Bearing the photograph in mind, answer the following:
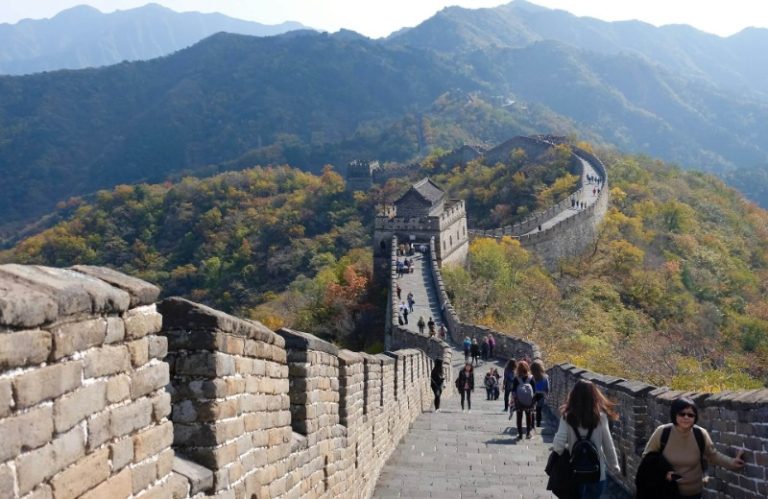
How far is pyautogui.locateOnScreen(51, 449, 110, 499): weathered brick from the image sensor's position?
2592 millimetres

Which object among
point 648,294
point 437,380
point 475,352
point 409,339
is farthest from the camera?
point 648,294

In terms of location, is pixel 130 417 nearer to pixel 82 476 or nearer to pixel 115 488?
pixel 115 488

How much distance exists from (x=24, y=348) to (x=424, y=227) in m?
39.5

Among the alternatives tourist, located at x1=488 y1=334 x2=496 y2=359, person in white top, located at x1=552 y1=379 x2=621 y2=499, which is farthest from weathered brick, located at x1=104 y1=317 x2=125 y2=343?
tourist, located at x1=488 y1=334 x2=496 y2=359

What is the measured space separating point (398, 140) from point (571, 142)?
55.5 meters

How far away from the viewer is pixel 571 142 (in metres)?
81.7

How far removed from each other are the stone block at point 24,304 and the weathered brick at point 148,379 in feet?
2.18

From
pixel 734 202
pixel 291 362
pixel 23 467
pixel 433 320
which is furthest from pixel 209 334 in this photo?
pixel 734 202

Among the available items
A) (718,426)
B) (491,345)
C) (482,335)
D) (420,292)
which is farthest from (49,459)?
(420,292)

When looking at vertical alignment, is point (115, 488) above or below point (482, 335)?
above

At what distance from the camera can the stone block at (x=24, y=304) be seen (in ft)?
7.65

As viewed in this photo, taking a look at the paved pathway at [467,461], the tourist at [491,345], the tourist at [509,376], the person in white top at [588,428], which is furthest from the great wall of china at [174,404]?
the tourist at [491,345]

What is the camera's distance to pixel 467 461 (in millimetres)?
11523

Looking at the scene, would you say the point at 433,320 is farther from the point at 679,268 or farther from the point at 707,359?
the point at 679,268
